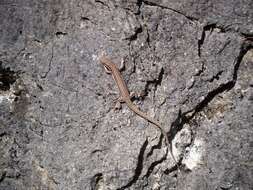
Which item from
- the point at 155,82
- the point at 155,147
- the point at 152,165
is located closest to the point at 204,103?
the point at 155,82

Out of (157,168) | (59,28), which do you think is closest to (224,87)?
(157,168)

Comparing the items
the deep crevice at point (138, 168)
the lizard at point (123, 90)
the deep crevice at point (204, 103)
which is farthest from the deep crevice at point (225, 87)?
the deep crevice at point (138, 168)

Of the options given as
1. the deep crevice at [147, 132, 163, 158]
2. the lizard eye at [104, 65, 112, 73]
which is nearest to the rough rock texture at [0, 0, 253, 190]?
the deep crevice at [147, 132, 163, 158]

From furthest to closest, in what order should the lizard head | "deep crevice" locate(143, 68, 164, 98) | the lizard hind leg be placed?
"deep crevice" locate(143, 68, 164, 98)
the lizard hind leg
the lizard head

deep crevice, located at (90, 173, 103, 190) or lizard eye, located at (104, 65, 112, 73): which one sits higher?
lizard eye, located at (104, 65, 112, 73)

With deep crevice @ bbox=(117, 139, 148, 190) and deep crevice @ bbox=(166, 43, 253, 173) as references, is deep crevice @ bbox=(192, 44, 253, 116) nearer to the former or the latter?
deep crevice @ bbox=(166, 43, 253, 173)

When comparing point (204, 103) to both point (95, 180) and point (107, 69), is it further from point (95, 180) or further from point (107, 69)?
point (95, 180)

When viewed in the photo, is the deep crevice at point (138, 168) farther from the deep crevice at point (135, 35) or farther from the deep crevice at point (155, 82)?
the deep crevice at point (135, 35)
